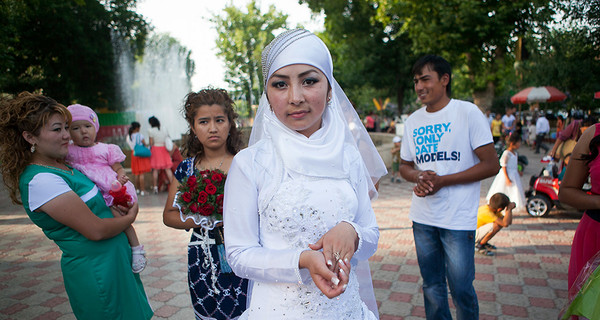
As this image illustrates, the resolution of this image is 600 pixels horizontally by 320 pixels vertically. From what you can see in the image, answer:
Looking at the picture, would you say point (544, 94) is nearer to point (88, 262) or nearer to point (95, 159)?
point (95, 159)

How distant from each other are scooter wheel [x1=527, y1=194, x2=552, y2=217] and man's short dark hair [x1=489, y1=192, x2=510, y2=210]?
251cm

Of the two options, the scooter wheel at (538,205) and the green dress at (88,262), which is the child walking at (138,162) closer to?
the green dress at (88,262)

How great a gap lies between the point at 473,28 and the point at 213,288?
63.1 feet

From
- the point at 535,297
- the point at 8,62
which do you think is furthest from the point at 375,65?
the point at 535,297

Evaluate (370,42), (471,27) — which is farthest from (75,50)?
(471,27)

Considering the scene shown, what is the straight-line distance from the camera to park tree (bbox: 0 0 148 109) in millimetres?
20109

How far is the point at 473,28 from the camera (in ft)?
59.0

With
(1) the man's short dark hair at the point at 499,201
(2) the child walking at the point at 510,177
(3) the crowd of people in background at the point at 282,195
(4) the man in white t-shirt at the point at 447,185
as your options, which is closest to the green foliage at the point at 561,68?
(2) the child walking at the point at 510,177

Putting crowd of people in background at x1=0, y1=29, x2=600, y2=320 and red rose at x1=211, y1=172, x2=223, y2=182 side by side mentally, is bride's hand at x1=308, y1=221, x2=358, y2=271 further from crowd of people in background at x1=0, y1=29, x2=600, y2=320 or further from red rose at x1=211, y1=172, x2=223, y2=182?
red rose at x1=211, y1=172, x2=223, y2=182

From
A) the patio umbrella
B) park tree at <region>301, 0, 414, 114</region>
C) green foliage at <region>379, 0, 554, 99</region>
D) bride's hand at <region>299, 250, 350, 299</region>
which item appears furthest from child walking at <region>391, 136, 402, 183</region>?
park tree at <region>301, 0, 414, 114</region>

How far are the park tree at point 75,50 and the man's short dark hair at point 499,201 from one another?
19146mm

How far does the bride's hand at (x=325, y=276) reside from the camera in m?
1.29

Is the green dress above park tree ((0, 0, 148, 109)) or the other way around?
the other way around

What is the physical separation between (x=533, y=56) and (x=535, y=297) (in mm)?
18611
